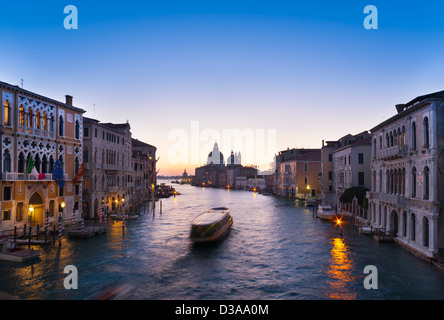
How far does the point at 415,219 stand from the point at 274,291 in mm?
12977

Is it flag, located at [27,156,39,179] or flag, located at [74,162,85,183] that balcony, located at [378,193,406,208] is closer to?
flag, located at [74,162,85,183]

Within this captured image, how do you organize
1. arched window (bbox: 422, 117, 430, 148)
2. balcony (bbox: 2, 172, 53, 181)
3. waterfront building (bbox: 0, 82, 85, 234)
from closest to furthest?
arched window (bbox: 422, 117, 430, 148), balcony (bbox: 2, 172, 53, 181), waterfront building (bbox: 0, 82, 85, 234)

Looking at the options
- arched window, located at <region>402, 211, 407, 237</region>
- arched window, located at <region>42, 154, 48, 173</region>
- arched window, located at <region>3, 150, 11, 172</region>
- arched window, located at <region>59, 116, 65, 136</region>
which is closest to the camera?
arched window, located at <region>402, 211, 407, 237</region>

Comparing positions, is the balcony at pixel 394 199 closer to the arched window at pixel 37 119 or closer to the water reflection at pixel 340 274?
the water reflection at pixel 340 274

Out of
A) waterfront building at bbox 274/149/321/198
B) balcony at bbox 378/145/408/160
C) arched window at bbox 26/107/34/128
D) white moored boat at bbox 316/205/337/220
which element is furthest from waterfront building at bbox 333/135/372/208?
arched window at bbox 26/107/34/128

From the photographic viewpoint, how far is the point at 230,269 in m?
21.7

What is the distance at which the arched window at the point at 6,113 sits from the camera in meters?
27.4

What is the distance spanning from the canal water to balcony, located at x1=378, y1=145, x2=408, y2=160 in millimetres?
7195

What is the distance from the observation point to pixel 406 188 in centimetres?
2525

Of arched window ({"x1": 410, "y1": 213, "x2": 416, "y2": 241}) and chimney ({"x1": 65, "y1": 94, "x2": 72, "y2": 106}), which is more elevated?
chimney ({"x1": 65, "y1": 94, "x2": 72, "y2": 106})

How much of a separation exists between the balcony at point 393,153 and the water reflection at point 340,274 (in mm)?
8362

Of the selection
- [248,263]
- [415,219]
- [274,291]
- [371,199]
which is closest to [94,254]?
[248,263]

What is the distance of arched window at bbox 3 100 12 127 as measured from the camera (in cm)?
2738

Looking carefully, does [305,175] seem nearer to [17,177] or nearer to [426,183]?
[426,183]
